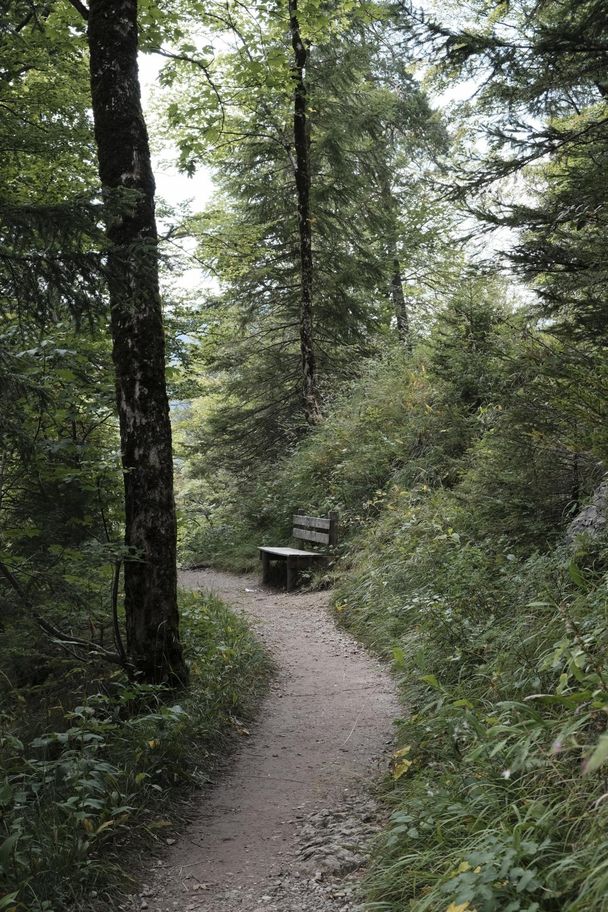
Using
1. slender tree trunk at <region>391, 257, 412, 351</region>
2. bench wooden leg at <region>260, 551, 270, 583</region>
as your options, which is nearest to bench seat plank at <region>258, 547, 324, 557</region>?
bench wooden leg at <region>260, 551, 270, 583</region>

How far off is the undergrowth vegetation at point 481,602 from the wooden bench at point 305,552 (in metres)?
0.26

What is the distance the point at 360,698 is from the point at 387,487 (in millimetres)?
5627

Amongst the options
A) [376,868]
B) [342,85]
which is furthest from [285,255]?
[376,868]

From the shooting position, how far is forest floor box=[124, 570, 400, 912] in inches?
141

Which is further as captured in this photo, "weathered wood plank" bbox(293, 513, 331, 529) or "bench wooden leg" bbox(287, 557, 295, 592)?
"weathered wood plank" bbox(293, 513, 331, 529)

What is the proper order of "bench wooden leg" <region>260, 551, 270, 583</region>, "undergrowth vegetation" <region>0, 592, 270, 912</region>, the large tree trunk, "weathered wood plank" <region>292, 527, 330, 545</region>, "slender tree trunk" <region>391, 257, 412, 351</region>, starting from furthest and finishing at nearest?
"slender tree trunk" <region>391, 257, 412, 351</region>, "bench wooden leg" <region>260, 551, 270, 583</region>, "weathered wood plank" <region>292, 527, 330, 545</region>, the large tree trunk, "undergrowth vegetation" <region>0, 592, 270, 912</region>

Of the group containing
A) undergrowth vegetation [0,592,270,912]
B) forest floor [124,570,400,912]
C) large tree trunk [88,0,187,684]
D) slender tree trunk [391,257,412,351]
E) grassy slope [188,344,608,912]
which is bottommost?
forest floor [124,570,400,912]

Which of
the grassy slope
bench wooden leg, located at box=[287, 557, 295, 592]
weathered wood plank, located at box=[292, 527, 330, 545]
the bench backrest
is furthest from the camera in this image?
weathered wood plank, located at box=[292, 527, 330, 545]

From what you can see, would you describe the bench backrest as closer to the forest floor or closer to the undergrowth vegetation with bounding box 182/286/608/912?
the undergrowth vegetation with bounding box 182/286/608/912

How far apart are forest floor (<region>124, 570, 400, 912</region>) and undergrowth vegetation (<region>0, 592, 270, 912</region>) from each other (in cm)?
20

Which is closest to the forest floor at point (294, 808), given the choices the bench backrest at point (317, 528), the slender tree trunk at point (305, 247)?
the bench backrest at point (317, 528)

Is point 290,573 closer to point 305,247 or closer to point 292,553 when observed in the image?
point 292,553

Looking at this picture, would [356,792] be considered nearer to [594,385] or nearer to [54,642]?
[54,642]

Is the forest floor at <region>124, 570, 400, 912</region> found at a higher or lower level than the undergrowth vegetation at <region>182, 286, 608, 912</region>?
lower
